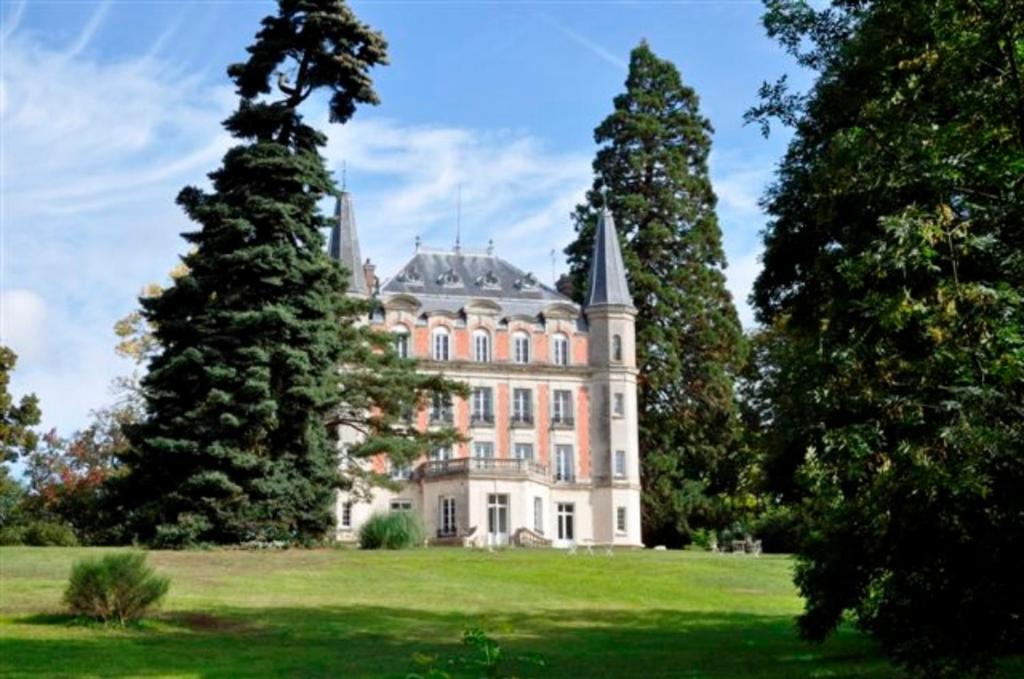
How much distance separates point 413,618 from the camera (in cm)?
2094

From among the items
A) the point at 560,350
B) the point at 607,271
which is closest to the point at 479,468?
the point at 560,350

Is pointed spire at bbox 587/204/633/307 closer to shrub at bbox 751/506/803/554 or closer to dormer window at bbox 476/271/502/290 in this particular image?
dormer window at bbox 476/271/502/290

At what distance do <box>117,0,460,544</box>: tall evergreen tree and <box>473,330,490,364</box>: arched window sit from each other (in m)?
19.6

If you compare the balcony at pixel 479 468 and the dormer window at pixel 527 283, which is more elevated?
the dormer window at pixel 527 283

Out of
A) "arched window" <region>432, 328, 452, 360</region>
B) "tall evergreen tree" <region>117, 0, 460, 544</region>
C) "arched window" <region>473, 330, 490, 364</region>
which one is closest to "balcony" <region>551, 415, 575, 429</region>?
"arched window" <region>473, 330, 490, 364</region>

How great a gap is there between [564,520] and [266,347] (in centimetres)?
2588

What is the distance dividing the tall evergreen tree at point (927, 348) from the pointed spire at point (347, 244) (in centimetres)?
4222

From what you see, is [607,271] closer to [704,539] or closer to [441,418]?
[441,418]

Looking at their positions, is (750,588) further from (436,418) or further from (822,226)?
(436,418)

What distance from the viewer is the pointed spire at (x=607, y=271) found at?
56.7m

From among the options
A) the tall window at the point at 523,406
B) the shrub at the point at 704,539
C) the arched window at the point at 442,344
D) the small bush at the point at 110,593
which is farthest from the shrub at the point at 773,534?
the small bush at the point at 110,593

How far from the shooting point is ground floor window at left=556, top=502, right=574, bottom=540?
56188 millimetres

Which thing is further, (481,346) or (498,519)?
(481,346)

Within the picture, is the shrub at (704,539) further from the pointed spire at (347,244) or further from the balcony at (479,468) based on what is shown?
the pointed spire at (347,244)
